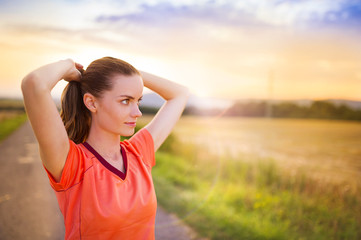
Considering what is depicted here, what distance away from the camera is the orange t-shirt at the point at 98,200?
1.47m

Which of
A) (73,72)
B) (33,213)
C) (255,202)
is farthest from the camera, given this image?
(255,202)

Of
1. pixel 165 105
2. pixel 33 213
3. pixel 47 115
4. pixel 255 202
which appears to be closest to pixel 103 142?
pixel 47 115

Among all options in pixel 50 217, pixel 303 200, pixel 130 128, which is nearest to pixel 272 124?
pixel 303 200

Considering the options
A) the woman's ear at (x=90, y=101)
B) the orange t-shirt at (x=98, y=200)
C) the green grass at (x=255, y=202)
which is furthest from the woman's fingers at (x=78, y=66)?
the green grass at (x=255, y=202)

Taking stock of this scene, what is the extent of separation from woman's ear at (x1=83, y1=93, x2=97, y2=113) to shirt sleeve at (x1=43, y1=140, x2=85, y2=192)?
0.80 ft

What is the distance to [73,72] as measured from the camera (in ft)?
5.26

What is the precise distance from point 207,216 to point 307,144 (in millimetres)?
14611

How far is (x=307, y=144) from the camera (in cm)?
1716

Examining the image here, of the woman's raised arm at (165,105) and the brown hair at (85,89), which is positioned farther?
the woman's raised arm at (165,105)

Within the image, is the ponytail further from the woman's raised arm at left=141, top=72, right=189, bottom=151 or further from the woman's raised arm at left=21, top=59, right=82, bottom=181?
the woman's raised arm at left=141, top=72, right=189, bottom=151

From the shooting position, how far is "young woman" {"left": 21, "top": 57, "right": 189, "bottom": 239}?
1341 millimetres

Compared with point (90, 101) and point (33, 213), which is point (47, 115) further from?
point (33, 213)

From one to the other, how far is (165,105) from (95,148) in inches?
28.8

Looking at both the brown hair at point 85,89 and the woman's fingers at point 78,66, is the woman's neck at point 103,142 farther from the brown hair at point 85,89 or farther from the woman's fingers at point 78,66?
the woman's fingers at point 78,66
